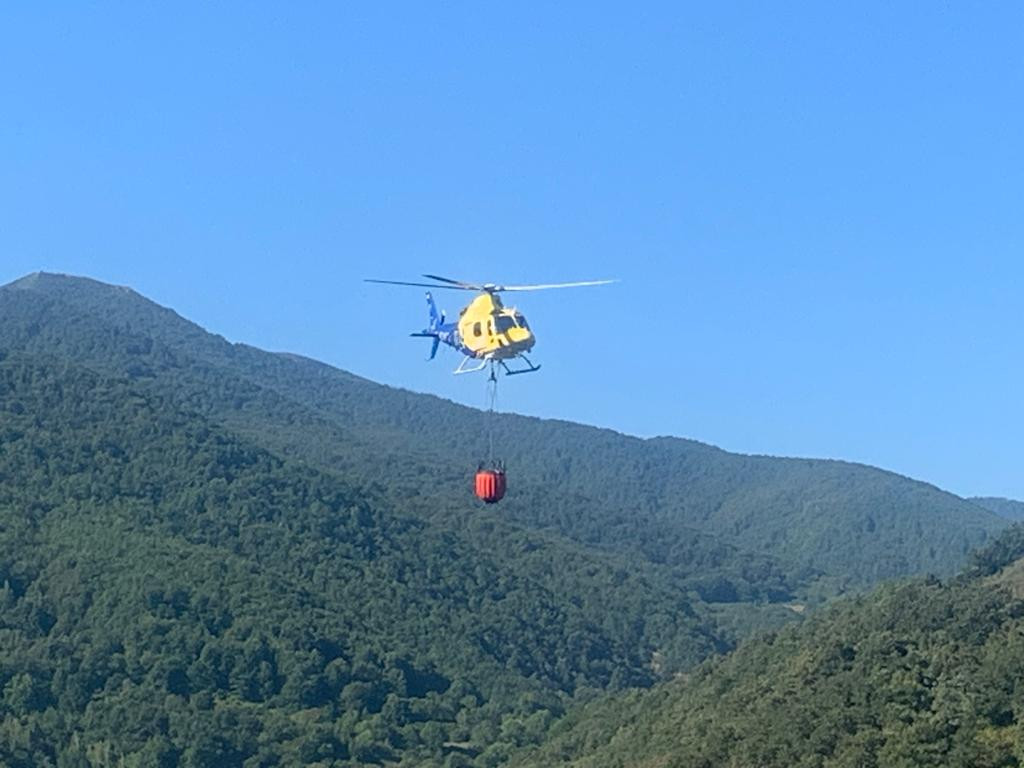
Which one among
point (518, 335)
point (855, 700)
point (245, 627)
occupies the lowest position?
point (855, 700)

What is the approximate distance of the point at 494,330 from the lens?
5794 centimetres

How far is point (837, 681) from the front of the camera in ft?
268

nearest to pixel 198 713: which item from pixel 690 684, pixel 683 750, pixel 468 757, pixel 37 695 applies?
pixel 37 695

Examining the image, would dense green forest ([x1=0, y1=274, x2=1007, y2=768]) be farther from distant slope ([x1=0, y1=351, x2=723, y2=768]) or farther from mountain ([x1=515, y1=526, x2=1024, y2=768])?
mountain ([x1=515, y1=526, x2=1024, y2=768])

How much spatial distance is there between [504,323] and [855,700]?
3071 centimetres

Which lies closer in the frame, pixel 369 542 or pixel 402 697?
pixel 402 697

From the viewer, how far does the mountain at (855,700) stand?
238ft

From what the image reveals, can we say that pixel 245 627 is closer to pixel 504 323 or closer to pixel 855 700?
pixel 855 700

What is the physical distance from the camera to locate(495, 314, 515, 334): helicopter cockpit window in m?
57.7

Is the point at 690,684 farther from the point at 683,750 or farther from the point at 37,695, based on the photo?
the point at 37,695

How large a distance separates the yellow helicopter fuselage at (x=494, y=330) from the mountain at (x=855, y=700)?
84.0 feet

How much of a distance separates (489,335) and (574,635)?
12357 centimetres

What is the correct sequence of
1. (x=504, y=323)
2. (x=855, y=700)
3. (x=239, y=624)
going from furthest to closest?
(x=239, y=624) < (x=855, y=700) < (x=504, y=323)

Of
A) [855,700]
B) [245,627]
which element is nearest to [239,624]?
[245,627]
